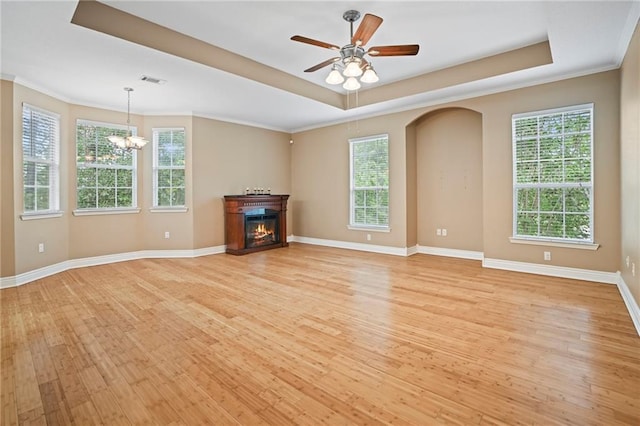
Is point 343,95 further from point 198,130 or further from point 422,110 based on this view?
point 198,130

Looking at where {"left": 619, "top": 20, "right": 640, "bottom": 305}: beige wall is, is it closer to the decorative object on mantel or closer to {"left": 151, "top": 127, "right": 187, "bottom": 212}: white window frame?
the decorative object on mantel

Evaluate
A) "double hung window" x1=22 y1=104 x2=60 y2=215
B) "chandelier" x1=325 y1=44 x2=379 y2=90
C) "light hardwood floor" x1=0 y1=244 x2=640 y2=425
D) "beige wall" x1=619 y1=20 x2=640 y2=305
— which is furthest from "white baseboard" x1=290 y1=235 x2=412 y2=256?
"double hung window" x1=22 y1=104 x2=60 y2=215

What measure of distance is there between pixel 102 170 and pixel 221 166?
6.81 feet

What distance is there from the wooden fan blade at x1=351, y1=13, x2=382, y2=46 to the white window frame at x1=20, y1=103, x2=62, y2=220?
465 centimetres

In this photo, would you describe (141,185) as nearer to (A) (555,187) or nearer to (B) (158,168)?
(B) (158,168)

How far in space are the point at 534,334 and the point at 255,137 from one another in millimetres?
6307

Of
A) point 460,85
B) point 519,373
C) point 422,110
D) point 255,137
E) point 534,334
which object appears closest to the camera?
point 519,373

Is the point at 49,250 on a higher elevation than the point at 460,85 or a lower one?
lower

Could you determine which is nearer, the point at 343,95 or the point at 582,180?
the point at 582,180

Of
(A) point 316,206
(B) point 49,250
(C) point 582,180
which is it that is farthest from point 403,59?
(B) point 49,250

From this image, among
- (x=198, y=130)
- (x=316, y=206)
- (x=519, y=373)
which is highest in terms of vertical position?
(x=198, y=130)

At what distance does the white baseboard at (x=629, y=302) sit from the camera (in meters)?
2.88

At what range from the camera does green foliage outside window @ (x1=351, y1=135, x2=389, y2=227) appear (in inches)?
257

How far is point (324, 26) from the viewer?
12.1ft
